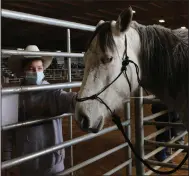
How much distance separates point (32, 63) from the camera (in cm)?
123

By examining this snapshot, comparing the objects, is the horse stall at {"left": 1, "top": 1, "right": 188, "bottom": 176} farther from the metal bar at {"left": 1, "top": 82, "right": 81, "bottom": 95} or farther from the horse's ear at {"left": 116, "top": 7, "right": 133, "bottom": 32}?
the horse's ear at {"left": 116, "top": 7, "right": 133, "bottom": 32}

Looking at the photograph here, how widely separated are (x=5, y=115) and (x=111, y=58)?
1.62 feet

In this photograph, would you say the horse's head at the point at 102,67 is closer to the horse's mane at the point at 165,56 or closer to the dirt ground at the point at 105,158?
the horse's mane at the point at 165,56

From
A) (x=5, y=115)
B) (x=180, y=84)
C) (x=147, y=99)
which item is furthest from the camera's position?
(x=147, y=99)

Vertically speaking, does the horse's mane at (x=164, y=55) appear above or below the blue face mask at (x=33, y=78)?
above

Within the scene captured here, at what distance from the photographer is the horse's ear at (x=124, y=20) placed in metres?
0.98

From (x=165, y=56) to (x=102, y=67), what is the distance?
0.29 meters

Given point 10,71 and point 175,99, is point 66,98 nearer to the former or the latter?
point 10,71

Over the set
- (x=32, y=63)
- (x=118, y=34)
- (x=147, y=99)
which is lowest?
(x=147, y=99)

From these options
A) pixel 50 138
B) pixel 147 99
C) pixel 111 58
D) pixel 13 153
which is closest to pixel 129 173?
pixel 147 99

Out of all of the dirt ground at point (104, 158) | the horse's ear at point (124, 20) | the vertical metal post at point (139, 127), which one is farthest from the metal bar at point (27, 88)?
the dirt ground at point (104, 158)

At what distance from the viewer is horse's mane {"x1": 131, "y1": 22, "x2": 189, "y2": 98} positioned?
1.10 m

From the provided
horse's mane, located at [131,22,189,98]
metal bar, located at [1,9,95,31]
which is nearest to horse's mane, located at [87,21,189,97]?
horse's mane, located at [131,22,189,98]

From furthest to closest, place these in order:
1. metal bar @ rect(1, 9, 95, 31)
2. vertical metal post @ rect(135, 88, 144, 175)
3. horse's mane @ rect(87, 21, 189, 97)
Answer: vertical metal post @ rect(135, 88, 144, 175), horse's mane @ rect(87, 21, 189, 97), metal bar @ rect(1, 9, 95, 31)
